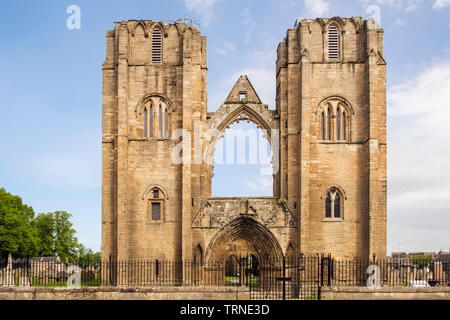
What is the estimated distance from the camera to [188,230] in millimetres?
22578

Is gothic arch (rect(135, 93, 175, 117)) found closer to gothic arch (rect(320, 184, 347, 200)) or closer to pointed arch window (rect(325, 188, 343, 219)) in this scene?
gothic arch (rect(320, 184, 347, 200))

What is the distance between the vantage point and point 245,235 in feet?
77.0

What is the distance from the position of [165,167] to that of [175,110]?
10.3 feet

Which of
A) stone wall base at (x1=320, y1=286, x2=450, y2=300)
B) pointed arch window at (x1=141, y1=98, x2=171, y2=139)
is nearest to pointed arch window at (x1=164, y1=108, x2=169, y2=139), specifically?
pointed arch window at (x1=141, y1=98, x2=171, y2=139)

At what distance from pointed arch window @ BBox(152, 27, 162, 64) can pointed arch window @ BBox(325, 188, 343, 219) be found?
456 inches

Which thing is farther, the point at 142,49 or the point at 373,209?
the point at 142,49

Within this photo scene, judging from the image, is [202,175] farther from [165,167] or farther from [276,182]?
[276,182]

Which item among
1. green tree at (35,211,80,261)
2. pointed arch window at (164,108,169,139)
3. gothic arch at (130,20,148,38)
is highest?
gothic arch at (130,20,148,38)

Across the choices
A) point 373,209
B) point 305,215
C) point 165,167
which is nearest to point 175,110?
point 165,167

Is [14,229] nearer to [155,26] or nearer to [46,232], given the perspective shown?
[46,232]

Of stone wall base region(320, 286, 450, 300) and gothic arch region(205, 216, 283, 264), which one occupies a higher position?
gothic arch region(205, 216, 283, 264)

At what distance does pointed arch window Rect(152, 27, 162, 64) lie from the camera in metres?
24.5

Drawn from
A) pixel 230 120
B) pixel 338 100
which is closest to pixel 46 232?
pixel 230 120

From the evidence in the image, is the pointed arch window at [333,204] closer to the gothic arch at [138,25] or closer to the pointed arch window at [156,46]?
the pointed arch window at [156,46]
